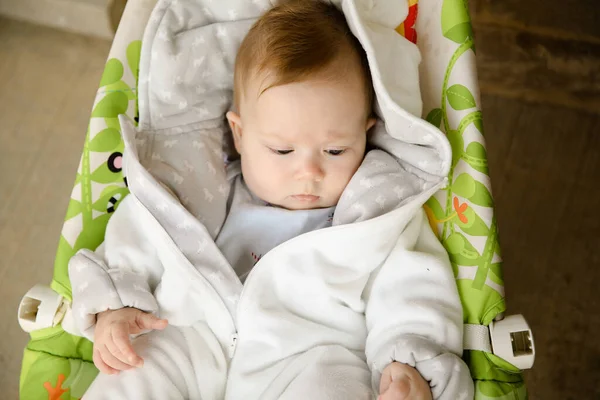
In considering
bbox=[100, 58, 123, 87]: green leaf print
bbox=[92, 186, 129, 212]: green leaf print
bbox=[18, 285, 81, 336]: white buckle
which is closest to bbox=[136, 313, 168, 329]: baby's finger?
bbox=[18, 285, 81, 336]: white buckle

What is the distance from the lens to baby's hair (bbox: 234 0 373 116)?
1.00 meters

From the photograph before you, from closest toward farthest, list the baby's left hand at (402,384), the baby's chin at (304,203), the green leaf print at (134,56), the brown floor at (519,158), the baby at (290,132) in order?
1. the baby's left hand at (402,384)
2. the baby at (290,132)
3. the baby's chin at (304,203)
4. the green leaf print at (134,56)
5. the brown floor at (519,158)

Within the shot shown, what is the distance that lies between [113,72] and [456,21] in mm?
668

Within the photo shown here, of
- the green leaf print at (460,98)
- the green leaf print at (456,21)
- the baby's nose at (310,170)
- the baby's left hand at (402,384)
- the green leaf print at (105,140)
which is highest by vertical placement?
the green leaf print at (456,21)

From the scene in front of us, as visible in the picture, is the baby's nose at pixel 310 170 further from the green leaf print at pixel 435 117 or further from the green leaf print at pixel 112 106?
the green leaf print at pixel 112 106

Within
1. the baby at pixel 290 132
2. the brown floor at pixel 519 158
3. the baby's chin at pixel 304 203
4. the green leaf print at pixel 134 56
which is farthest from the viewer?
the brown floor at pixel 519 158

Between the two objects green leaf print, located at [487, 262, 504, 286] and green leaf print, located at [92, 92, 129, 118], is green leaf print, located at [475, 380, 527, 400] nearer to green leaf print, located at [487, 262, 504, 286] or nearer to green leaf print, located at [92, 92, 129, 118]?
green leaf print, located at [487, 262, 504, 286]

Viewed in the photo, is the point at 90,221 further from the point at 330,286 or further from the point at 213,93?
the point at 330,286

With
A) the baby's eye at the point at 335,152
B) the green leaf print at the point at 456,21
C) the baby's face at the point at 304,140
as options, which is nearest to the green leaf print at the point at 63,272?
the baby's face at the point at 304,140

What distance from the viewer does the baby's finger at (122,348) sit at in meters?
0.92

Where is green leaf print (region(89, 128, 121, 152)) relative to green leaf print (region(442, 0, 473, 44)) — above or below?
below

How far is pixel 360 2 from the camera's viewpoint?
1094 mm

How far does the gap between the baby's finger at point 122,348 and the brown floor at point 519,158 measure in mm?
660

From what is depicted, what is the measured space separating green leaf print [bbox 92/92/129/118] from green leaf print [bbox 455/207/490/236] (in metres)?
0.68
